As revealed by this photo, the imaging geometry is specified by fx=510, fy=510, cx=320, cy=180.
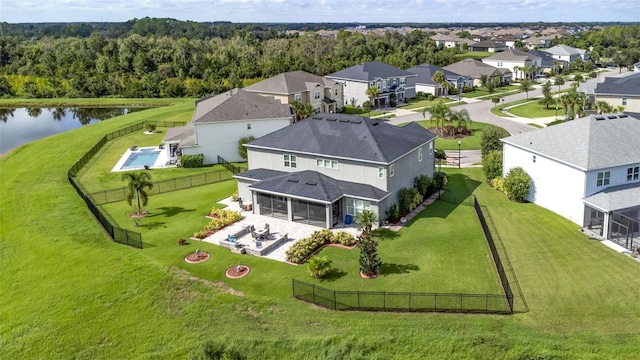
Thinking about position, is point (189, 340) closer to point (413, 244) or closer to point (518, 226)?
point (413, 244)

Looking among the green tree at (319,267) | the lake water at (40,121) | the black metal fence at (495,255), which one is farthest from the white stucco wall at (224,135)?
the lake water at (40,121)

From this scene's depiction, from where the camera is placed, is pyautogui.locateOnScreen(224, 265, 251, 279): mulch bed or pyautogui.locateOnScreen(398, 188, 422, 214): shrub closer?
pyautogui.locateOnScreen(224, 265, 251, 279): mulch bed

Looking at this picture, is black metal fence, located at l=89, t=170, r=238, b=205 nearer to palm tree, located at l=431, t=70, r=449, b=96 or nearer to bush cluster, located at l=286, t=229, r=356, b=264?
bush cluster, located at l=286, t=229, r=356, b=264

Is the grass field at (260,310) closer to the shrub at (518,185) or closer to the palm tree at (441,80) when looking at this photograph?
the shrub at (518,185)

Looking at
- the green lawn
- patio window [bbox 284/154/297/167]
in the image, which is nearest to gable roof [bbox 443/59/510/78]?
the green lawn

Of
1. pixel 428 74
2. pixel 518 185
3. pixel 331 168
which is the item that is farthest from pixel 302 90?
pixel 518 185

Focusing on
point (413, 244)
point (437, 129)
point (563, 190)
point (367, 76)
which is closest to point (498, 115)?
point (437, 129)
